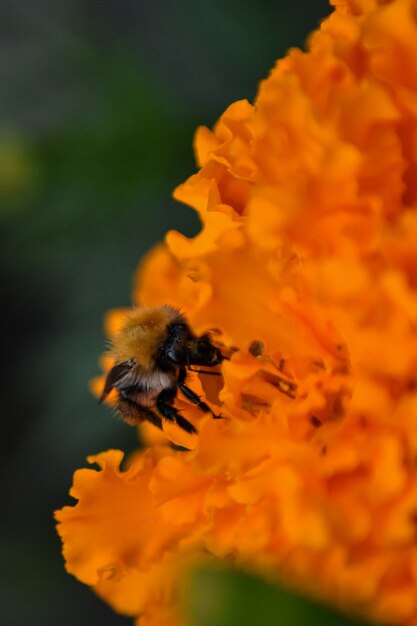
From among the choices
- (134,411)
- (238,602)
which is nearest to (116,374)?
(134,411)

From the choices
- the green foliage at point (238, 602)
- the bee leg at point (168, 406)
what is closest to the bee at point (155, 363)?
the bee leg at point (168, 406)

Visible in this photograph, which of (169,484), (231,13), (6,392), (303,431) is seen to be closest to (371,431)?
(303,431)

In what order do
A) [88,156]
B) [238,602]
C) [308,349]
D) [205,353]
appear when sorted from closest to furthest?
[238,602] < [308,349] < [205,353] < [88,156]

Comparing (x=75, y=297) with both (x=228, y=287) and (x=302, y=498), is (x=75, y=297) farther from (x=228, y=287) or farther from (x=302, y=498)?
(x=302, y=498)

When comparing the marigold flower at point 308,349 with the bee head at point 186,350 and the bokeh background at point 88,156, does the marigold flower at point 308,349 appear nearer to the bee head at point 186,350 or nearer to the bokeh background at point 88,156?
the bee head at point 186,350

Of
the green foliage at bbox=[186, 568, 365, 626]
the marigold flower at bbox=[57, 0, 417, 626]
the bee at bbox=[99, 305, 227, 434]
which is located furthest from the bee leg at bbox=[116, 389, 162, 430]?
the green foliage at bbox=[186, 568, 365, 626]

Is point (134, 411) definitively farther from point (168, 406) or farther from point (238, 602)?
point (238, 602)
